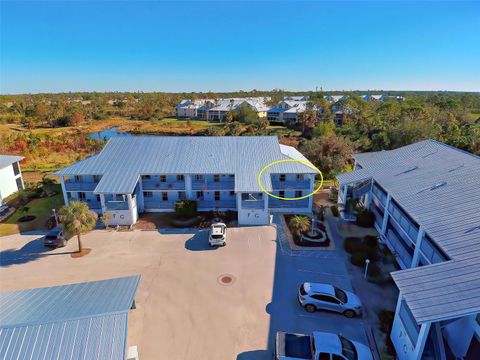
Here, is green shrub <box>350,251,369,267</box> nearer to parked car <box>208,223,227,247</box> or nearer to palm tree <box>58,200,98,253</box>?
parked car <box>208,223,227,247</box>

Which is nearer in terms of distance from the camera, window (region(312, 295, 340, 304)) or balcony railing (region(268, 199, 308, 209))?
window (region(312, 295, 340, 304))

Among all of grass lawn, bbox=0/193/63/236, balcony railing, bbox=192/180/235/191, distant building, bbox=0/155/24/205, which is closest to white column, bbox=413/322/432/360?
balcony railing, bbox=192/180/235/191

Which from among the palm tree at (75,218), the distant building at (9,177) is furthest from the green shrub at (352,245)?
the distant building at (9,177)

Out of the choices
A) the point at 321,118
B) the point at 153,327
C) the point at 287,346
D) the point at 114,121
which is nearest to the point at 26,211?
the point at 153,327

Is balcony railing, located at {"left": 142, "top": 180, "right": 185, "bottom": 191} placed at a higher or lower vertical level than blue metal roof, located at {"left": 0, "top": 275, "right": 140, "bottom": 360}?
higher

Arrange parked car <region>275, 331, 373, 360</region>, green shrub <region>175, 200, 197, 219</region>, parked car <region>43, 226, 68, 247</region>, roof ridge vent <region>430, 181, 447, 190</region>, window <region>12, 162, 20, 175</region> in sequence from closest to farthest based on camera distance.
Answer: parked car <region>275, 331, 373, 360</region> → roof ridge vent <region>430, 181, 447, 190</region> → parked car <region>43, 226, 68, 247</region> → green shrub <region>175, 200, 197, 219</region> → window <region>12, 162, 20, 175</region>

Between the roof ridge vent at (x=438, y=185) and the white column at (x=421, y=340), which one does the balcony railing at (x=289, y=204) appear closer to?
the roof ridge vent at (x=438, y=185)

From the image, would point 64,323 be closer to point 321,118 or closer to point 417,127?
point 417,127
